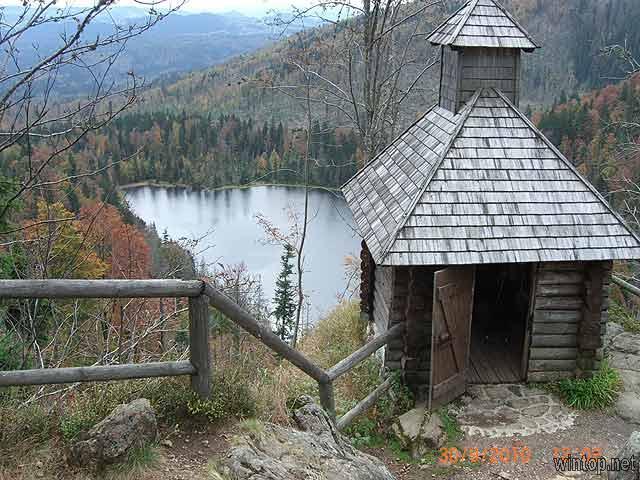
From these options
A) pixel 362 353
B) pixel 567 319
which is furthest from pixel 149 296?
pixel 567 319

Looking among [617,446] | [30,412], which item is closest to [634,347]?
[617,446]

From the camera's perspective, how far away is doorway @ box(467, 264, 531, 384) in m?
8.38

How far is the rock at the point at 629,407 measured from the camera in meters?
7.43

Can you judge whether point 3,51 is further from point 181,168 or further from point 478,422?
point 181,168

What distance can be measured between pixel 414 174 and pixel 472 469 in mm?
3782

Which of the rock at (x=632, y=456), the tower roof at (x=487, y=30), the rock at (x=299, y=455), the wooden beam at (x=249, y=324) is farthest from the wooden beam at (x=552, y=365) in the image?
the tower roof at (x=487, y=30)

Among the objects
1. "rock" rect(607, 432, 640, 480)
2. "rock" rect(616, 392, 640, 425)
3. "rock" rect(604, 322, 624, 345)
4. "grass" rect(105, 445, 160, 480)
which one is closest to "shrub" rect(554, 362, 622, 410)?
"rock" rect(616, 392, 640, 425)

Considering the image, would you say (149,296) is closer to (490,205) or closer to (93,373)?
(93,373)

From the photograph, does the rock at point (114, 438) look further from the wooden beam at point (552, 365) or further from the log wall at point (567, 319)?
the wooden beam at point (552, 365)

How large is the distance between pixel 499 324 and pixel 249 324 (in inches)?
270

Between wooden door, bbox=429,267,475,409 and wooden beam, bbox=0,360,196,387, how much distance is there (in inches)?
146

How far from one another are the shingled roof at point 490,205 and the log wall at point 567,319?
49cm

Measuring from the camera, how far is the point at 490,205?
7.43 metres

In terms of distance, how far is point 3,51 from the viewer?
Answer: 4.46 m
